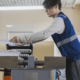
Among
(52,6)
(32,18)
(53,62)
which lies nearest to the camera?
(53,62)

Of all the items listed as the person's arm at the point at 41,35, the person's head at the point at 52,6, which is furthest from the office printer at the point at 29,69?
the person's head at the point at 52,6

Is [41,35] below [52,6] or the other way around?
below

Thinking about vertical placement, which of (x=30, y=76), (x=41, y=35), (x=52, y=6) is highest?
(x=52, y=6)

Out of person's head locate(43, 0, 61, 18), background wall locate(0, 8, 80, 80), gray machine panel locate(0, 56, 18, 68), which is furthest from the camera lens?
background wall locate(0, 8, 80, 80)

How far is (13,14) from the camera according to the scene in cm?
443

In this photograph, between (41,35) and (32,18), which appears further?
(32,18)

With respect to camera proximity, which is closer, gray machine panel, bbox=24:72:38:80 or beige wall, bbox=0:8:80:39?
gray machine panel, bbox=24:72:38:80

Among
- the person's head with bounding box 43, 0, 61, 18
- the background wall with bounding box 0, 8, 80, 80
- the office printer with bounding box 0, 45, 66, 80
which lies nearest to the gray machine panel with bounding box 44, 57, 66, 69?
the office printer with bounding box 0, 45, 66, 80

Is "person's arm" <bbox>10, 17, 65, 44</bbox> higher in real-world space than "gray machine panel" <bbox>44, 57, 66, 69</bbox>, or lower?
higher

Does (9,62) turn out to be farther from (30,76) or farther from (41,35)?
(41,35)

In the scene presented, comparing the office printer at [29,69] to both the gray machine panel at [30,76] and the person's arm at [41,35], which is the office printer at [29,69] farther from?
the person's arm at [41,35]

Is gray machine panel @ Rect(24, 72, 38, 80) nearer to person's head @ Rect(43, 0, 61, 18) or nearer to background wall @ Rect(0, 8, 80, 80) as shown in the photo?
person's head @ Rect(43, 0, 61, 18)

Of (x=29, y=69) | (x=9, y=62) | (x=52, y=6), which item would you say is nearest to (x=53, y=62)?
(x=29, y=69)

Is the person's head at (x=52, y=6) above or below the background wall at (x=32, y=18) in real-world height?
below
